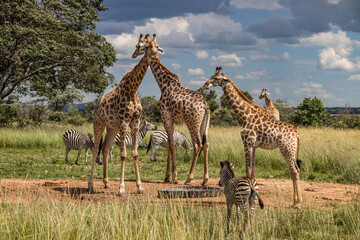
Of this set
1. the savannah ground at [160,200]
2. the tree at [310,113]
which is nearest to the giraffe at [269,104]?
the savannah ground at [160,200]

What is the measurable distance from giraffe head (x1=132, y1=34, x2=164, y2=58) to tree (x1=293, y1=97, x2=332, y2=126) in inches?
1036

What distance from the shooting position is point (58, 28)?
2192 centimetres

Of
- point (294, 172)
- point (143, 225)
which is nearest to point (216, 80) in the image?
point (294, 172)

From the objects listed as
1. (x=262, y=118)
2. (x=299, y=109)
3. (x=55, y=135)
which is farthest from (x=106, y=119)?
(x=299, y=109)

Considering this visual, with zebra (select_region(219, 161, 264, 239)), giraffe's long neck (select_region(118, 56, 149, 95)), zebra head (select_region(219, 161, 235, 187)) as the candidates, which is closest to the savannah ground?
zebra (select_region(219, 161, 264, 239))

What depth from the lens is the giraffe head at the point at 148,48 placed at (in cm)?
828

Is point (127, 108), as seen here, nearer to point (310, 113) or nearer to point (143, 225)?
point (143, 225)

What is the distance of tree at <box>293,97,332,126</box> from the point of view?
3288cm

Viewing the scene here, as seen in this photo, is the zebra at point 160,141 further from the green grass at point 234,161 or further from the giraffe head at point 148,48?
the giraffe head at point 148,48

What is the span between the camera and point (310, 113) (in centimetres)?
3331

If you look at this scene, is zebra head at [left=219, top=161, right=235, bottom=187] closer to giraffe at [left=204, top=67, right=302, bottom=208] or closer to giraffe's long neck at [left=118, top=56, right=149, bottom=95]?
giraffe at [left=204, top=67, right=302, bottom=208]

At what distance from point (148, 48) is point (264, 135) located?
2957 millimetres

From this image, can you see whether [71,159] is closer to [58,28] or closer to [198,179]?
[198,179]

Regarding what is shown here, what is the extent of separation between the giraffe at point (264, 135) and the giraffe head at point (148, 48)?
5.87ft
